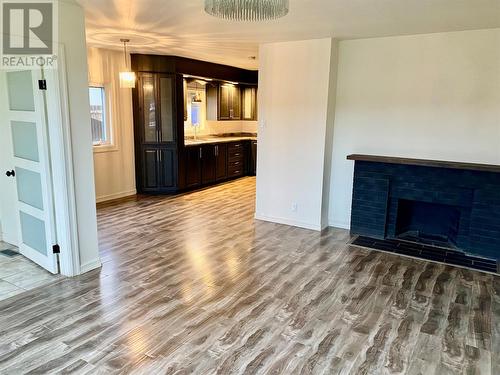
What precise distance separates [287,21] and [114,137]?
152 inches

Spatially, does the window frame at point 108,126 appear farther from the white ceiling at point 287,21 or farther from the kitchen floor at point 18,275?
the kitchen floor at point 18,275

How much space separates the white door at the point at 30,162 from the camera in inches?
129

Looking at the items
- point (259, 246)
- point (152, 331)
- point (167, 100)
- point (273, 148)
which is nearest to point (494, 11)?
point (273, 148)

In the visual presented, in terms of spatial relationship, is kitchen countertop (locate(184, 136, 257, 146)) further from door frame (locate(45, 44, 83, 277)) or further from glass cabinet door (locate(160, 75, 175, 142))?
door frame (locate(45, 44, 83, 277))

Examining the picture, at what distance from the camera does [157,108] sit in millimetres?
6594

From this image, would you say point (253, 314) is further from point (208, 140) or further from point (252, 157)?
point (252, 157)

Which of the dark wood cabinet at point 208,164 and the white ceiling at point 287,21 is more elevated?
the white ceiling at point 287,21

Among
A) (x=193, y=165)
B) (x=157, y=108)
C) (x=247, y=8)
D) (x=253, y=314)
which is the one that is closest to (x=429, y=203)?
(x=253, y=314)

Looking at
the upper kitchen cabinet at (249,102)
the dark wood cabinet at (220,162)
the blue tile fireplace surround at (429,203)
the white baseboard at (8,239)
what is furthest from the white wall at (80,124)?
the upper kitchen cabinet at (249,102)

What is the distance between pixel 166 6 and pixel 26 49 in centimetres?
126

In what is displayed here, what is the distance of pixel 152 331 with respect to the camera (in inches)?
104

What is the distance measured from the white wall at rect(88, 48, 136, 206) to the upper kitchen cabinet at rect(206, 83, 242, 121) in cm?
219

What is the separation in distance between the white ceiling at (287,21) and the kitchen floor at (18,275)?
2.50 metres

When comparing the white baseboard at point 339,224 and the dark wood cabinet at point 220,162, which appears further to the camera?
the dark wood cabinet at point 220,162
